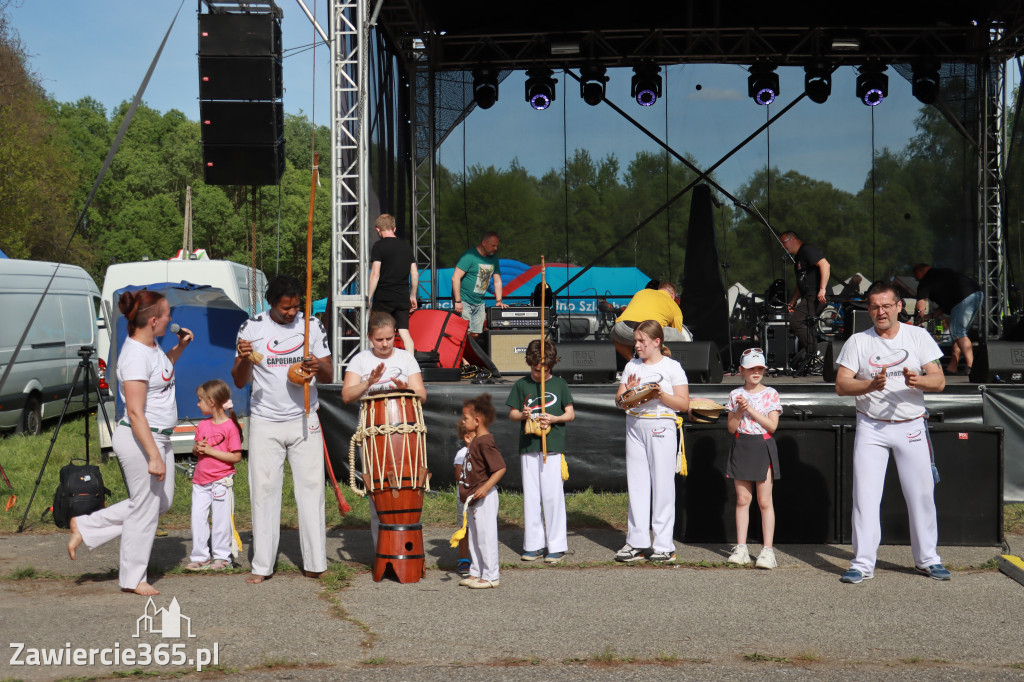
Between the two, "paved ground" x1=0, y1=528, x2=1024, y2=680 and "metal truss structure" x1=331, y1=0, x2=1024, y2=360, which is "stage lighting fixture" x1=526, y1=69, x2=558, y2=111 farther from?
"paved ground" x1=0, y1=528, x2=1024, y2=680

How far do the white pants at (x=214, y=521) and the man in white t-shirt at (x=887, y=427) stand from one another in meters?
3.75

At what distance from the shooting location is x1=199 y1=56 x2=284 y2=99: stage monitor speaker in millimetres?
10062

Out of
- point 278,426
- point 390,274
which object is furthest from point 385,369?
point 390,274

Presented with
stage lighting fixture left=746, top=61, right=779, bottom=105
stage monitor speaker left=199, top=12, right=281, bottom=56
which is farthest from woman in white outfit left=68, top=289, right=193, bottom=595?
stage lighting fixture left=746, top=61, right=779, bottom=105

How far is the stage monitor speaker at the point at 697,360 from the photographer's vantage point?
9.48 meters

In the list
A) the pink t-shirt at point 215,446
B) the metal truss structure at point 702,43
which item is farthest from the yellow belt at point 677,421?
the metal truss structure at point 702,43

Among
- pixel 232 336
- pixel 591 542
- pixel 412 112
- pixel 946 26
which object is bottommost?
pixel 591 542

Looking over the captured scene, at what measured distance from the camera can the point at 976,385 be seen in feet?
28.3

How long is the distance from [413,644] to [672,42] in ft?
45.9

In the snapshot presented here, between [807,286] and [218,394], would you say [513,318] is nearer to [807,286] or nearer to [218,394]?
[807,286]

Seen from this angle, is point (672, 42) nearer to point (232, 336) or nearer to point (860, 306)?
point (860, 306)

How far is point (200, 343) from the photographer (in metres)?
10.3

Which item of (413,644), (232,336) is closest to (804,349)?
(232,336)

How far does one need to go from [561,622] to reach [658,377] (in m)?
1.82
